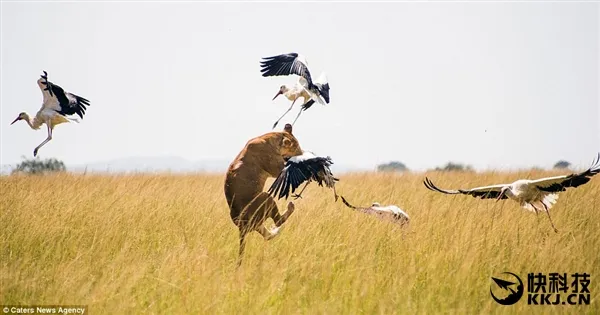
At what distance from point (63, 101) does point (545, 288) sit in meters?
7.21

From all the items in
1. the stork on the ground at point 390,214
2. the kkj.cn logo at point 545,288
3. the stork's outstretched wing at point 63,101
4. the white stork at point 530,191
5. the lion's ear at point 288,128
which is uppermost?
A: the stork's outstretched wing at point 63,101

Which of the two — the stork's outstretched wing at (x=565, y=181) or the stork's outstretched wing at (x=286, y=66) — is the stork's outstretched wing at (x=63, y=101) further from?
the stork's outstretched wing at (x=565, y=181)

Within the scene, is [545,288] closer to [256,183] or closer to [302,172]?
[302,172]

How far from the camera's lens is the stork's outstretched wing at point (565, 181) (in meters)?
7.00

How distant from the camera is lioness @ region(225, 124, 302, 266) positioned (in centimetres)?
650

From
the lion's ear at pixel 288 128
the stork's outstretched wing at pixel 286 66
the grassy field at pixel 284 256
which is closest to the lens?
the grassy field at pixel 284 256

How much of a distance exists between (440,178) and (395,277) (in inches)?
360

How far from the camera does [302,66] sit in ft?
30.7

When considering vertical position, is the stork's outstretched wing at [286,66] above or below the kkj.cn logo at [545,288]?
above

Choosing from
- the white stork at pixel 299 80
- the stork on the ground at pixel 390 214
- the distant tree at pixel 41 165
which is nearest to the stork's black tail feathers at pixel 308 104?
the white stork at pixel 299 80

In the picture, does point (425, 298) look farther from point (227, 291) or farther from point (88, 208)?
point (88, 208)

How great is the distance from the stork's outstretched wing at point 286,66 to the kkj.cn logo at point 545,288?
4302 millimetres

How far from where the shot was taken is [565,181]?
7.23 m

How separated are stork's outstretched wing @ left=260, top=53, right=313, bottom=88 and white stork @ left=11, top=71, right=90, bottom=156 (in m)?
2.95
